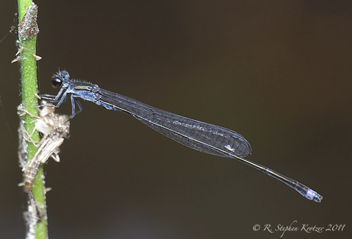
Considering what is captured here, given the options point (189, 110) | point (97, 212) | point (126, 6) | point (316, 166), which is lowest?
point (97, 212)

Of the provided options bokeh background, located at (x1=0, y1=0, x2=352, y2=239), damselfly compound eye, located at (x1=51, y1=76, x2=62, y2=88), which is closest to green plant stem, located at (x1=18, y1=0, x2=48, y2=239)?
damselfly compound eye, located at (x1=51, y1=76, x2=62, y2=88)

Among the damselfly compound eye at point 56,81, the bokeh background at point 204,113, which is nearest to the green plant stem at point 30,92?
the damselfly compound eye at point 56,81

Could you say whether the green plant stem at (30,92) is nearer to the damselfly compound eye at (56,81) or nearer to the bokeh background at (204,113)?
the damselfly compound eye at (56,81)

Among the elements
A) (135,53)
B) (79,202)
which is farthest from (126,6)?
(79,202)

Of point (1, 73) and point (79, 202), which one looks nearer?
point (1, 73)

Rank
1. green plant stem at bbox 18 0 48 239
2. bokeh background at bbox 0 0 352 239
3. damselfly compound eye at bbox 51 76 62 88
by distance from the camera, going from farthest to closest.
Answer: bokeh background at bbox 0 0 352 239
damselfly compound eye at bbox 51 76 62 88
green plant stem at bbox 18 0 48 239

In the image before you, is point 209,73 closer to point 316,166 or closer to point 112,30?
point 112,30

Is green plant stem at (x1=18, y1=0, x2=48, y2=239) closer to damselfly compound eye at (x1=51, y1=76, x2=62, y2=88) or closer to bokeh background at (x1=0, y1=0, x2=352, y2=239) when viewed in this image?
damselfly compound eye at (x1=51, y1=76, x2=62, y2=88)
